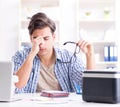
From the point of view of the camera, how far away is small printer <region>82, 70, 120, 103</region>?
1260mm

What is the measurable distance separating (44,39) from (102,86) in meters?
1.06

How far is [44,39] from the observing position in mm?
2262

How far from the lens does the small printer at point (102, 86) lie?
1.26 metres

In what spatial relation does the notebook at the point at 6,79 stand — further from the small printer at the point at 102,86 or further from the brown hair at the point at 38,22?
the brown hair at the point at 38,22

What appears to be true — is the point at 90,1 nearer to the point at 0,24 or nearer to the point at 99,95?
the point at 0,24

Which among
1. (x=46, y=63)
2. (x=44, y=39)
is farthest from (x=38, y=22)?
(x=46, y=63)

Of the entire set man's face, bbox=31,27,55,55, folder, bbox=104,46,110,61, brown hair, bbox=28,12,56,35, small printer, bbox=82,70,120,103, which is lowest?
small printer, bbox=82,70,120,103

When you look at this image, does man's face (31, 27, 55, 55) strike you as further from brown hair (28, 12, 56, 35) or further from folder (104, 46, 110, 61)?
folder (104, 46, 110, 61)

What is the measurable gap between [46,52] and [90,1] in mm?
2206

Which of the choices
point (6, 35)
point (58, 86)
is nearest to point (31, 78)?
point (58, 86)

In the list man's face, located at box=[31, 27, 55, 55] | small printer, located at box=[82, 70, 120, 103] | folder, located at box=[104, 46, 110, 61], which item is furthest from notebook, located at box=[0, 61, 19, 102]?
folder, located at box=[104, 46, 110, 61]

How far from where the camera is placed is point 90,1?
4.24 m

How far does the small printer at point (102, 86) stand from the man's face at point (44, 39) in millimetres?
925

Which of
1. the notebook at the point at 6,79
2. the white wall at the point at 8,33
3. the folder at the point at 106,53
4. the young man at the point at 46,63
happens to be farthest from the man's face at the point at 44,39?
the white wall at the point at 8,33
